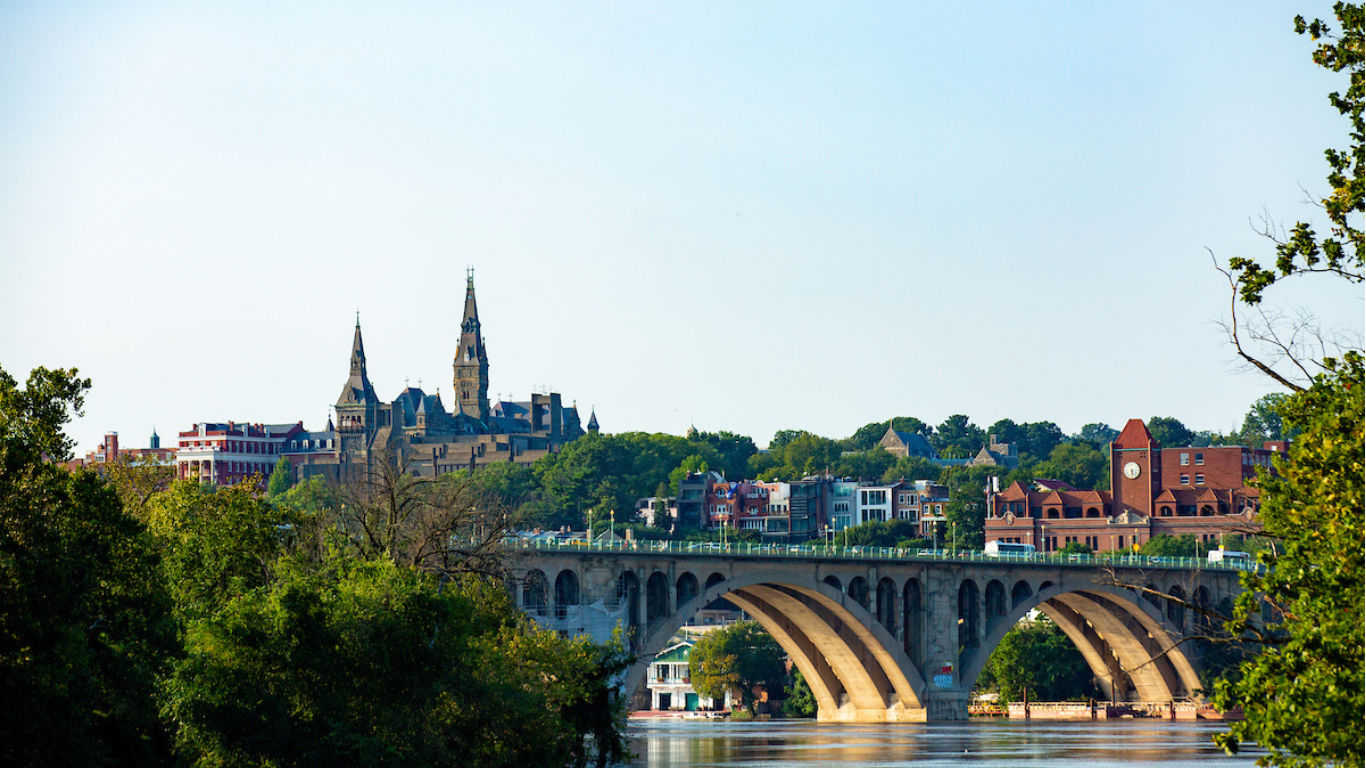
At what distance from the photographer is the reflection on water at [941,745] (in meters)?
82.1

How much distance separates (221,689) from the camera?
38.6m

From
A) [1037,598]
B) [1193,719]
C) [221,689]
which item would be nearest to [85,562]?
[221,689]

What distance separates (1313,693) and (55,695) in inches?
769

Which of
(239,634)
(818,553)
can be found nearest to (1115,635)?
(818,553)

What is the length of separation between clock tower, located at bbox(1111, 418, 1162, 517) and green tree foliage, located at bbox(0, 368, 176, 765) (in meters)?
156

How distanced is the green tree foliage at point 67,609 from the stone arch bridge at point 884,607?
2491 inches

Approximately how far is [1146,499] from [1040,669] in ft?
156

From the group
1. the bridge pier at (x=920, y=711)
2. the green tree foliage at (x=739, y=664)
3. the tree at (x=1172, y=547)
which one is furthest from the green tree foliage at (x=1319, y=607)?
the tree at (x=1172, y=547)

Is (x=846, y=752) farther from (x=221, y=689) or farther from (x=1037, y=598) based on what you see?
(x=221, y=689)

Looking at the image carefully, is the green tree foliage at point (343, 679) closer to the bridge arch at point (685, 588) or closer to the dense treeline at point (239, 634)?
the dense treeline at point (239, 634)

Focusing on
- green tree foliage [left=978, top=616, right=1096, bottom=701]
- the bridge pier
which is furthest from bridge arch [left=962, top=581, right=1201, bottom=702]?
the bridge pier

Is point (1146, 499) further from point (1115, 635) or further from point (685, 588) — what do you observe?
point (685, 588)

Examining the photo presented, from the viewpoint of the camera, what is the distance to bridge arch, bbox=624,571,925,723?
11488cm

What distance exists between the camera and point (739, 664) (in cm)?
15738
